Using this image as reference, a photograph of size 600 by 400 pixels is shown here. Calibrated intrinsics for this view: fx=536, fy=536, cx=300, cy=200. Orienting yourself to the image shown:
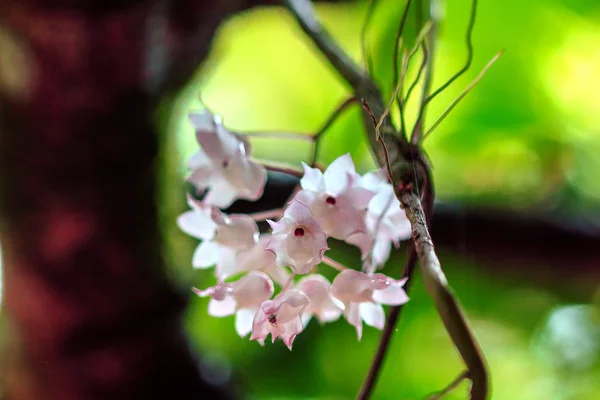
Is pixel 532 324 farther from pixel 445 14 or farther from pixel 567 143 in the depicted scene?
pixel 445 14

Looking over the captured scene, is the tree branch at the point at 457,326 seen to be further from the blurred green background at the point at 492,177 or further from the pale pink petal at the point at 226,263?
the blurred green background at the point at 492,177

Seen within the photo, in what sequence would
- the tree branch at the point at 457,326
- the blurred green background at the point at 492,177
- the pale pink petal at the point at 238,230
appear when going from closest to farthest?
the tree branch at the point at 457,326, the pale pink petal at the point at 238,230, the blurred green background at the point at 492,177

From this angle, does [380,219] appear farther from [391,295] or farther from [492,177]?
[492,177]

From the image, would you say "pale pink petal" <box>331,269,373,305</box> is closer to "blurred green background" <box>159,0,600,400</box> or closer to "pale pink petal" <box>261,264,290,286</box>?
"pale pink petal" <box>261,264,290,286</box>

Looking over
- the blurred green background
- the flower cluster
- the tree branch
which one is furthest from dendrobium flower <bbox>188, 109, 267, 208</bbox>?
the blurred green background

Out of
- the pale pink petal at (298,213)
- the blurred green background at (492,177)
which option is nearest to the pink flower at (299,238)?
the pale pink petal at (298,213)

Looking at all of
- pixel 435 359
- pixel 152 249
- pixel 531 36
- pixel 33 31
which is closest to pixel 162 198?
pixel 152 249
